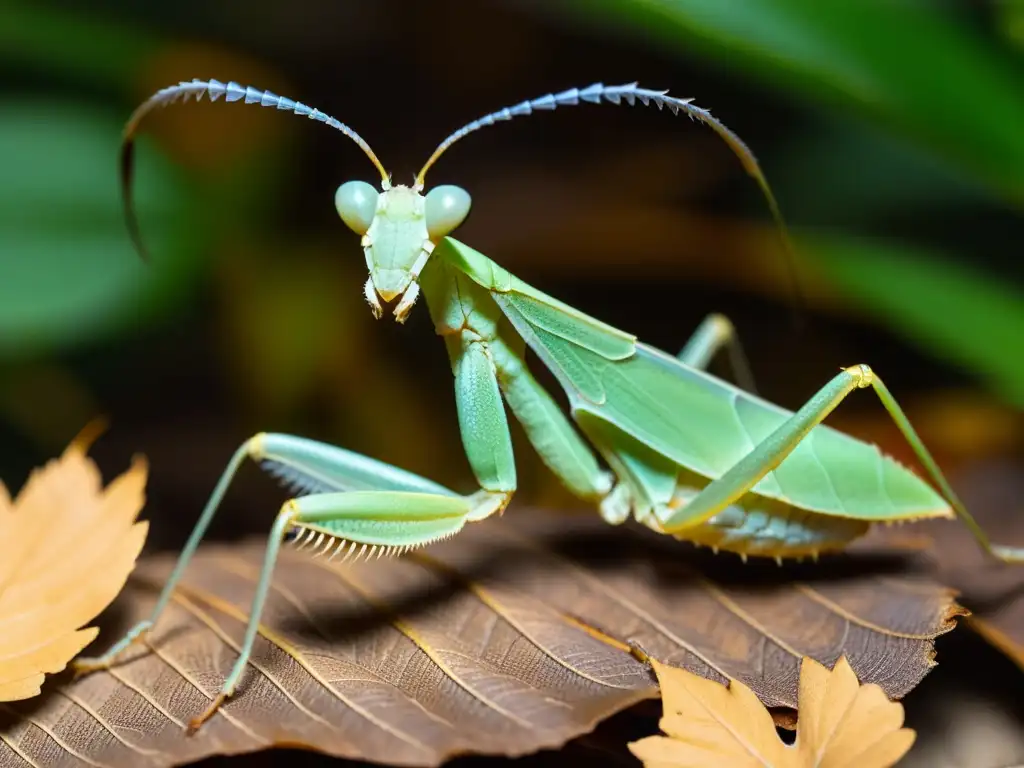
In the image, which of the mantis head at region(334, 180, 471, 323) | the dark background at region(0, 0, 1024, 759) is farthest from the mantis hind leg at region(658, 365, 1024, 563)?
the dark background at region(0, 0, 1024, 759)

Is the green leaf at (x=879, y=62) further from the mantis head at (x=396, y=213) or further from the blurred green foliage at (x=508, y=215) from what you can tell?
the mantis head at (x=396, y=213)

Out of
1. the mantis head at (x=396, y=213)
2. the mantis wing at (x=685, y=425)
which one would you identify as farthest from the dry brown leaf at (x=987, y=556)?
the mantis head at (x=396, y=213)

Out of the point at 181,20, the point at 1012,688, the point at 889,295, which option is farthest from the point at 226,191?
the point at 1012,688

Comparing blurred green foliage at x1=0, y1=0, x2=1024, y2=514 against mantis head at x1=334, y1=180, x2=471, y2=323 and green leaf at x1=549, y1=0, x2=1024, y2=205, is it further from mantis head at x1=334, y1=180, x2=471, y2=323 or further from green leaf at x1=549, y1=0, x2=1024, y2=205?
mantis head at x1=334, y1=180, x2=471, y2=323

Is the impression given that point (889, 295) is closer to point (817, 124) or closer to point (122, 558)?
point (817, 124)

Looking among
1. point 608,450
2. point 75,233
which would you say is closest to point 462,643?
point 608,450

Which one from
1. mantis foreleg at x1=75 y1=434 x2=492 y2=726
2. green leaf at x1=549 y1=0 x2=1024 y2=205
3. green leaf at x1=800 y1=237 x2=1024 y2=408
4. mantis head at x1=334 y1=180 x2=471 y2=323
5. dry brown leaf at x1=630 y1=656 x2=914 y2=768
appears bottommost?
dry brown leaf at x1=630 y1=656 x2=914 y2=768
